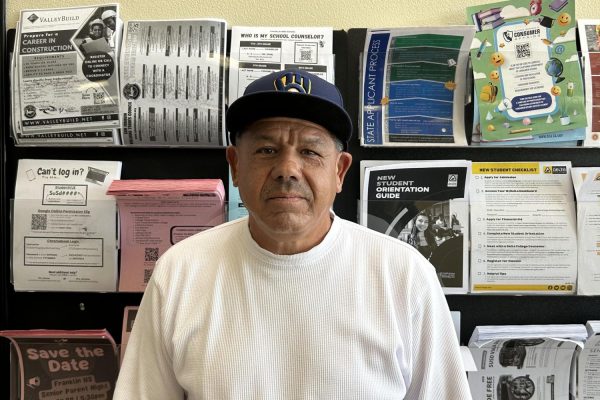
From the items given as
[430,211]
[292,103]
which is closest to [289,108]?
[292,103]

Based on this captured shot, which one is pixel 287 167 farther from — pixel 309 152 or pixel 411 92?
pixel 411 92

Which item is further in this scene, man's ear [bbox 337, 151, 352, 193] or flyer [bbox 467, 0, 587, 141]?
flyer [bbox 467, 0, 587, 141]

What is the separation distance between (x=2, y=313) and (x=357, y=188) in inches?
31.1

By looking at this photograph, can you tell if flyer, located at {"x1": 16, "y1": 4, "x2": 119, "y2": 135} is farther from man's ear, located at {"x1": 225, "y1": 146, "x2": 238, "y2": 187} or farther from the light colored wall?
man's ear, located at {"x1": 225, "y1": 146, "x2": 238, "y2": 187}

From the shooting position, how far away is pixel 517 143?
3.13ft

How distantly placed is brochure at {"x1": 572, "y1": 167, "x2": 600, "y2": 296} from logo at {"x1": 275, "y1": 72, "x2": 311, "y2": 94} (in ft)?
1.98

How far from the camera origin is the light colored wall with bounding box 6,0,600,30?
981 mm

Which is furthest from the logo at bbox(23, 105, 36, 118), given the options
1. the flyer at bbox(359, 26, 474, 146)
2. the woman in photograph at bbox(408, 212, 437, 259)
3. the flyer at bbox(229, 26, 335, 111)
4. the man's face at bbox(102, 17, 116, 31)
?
the woman in photograph at bbox(408, 212, 437, 259)

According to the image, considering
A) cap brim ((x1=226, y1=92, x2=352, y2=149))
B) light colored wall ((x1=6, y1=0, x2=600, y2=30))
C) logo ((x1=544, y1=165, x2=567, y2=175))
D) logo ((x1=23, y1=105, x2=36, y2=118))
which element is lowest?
logo ((x1=544, y1=165, x2=567, y2=175))

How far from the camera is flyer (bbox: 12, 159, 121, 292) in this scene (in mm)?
971

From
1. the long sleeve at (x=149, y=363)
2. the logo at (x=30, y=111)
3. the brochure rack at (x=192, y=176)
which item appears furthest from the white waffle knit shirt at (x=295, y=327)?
the logo at (x=30, y=111)

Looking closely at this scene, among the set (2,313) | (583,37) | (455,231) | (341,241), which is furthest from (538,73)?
(2,313)

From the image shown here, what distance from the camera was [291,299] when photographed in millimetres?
752

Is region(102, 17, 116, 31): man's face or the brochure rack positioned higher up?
region(102, 17, 116, 31): man's face
